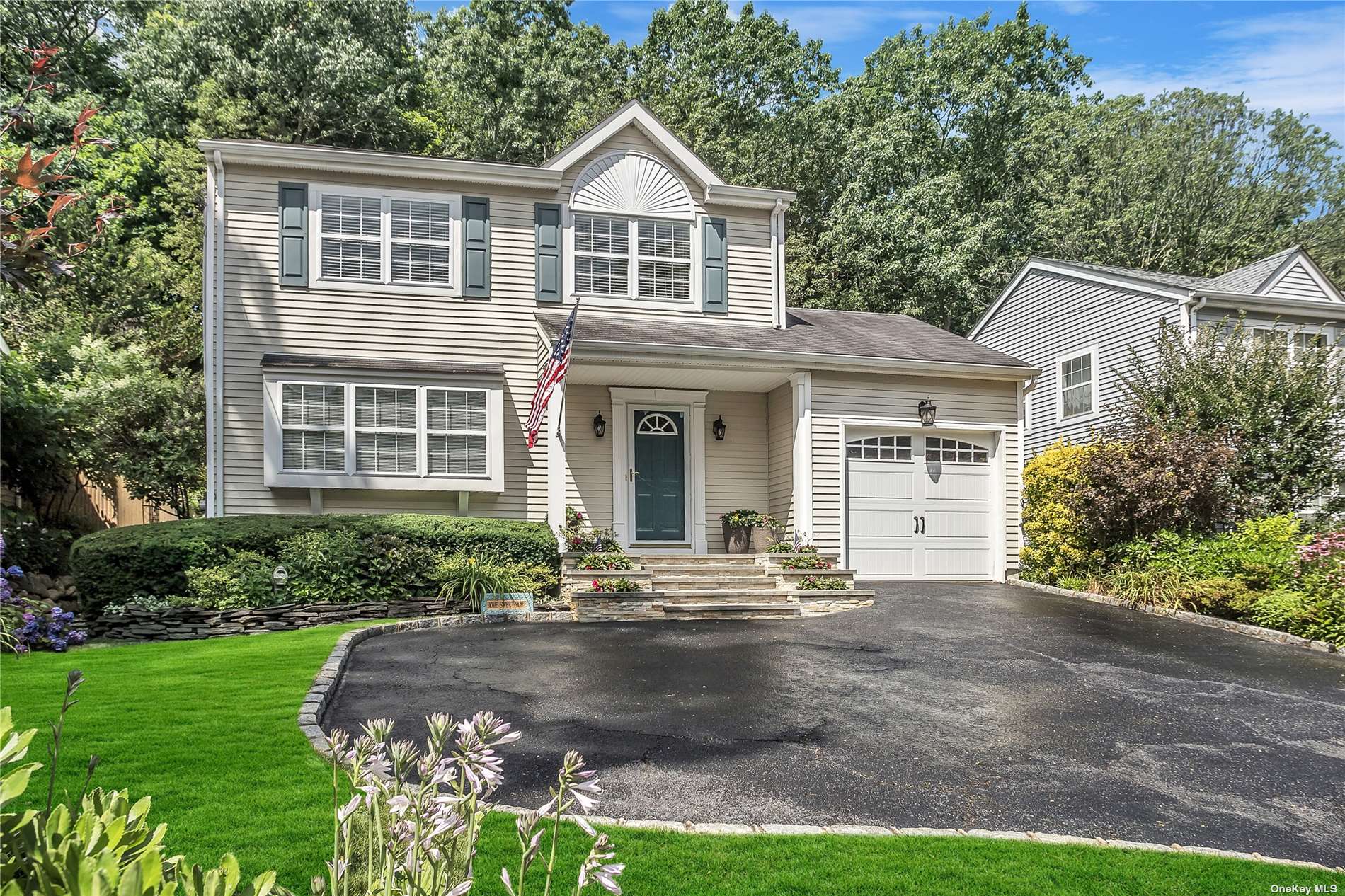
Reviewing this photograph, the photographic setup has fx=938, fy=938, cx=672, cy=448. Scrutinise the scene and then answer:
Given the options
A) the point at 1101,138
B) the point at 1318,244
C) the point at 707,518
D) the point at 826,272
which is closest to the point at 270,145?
the point at 707,518

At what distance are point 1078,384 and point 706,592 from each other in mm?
12211

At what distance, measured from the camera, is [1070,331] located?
68.9ft

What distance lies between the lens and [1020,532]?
15.3 meters

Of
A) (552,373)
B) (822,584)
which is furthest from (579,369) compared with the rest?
(822,584)

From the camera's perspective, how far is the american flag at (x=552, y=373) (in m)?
11.6

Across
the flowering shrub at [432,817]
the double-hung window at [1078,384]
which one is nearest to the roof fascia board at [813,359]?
the double-hung window at [1078,384]

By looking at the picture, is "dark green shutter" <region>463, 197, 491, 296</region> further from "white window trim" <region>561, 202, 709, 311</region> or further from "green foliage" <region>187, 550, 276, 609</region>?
"green foliage" <region>187, 550, 276, 609</region>

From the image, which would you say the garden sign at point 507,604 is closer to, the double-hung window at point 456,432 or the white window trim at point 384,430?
the white window trim at point 384,430

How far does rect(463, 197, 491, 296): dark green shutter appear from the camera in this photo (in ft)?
47.3

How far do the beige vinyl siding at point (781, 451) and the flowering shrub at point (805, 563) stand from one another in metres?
1.28

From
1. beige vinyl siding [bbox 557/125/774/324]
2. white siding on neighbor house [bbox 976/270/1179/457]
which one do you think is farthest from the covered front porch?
white siding on neighbor house [bbox 976/270/1179/457]

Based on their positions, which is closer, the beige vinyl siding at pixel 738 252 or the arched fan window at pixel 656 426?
the arched fan window at pixel 656 426

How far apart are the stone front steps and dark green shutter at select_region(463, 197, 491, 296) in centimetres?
468

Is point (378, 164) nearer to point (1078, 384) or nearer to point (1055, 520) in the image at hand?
point (1055, 520)
